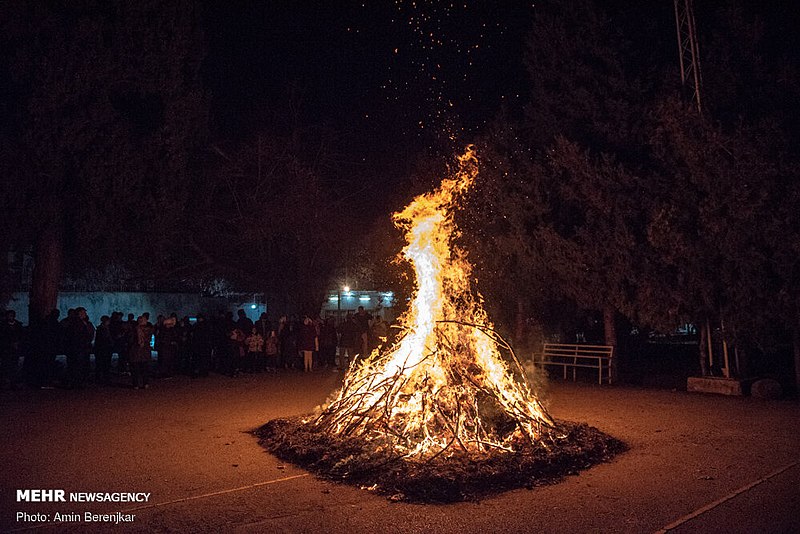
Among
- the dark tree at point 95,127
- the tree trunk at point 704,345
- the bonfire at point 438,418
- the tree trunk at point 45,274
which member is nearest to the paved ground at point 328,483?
the bonfire at point 438,418

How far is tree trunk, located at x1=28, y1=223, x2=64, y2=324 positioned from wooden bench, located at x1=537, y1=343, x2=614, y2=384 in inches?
526

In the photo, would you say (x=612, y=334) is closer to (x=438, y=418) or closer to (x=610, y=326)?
(x=610, y=326)

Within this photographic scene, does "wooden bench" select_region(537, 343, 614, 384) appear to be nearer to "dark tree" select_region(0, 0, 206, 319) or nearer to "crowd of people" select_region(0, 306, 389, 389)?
"crowd of people" select_region(0, 306, 389, 389)

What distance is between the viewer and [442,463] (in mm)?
7016

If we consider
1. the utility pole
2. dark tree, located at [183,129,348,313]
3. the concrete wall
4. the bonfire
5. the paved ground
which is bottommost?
the paved ground

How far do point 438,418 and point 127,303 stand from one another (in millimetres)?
24070

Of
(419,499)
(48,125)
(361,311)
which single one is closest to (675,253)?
(361,311)

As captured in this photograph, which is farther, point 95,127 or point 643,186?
point 95,127

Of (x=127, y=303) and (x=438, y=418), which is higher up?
(x=127, y=303)

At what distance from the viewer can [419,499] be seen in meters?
6.12

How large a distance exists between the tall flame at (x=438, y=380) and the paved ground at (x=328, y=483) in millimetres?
1231

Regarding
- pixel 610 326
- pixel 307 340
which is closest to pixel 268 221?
pixel 307 340

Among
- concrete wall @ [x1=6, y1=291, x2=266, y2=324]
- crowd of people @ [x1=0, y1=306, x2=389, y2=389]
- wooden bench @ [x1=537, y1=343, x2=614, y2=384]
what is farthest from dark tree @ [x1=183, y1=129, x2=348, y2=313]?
wooden bench @ [x1=537, y1=343, x2=614, y2=384]

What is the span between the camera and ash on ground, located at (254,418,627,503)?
252 inches
